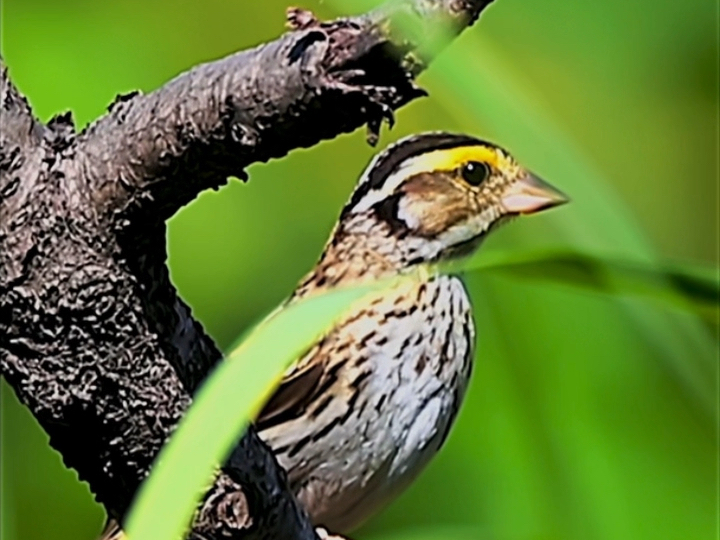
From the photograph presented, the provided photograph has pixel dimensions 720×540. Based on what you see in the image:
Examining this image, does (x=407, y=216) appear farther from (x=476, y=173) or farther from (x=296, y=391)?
(x=296, y=391)

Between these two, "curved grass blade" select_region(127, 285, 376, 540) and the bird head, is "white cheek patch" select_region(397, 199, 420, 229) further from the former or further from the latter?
"curved grass blade" select_region(127, 285, 376, 540)

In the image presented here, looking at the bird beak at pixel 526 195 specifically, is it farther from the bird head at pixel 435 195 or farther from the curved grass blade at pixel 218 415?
the curved grass blade at pixel 218 415

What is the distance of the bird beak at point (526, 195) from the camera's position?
1.54m

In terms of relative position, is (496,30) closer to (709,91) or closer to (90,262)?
(709,91)

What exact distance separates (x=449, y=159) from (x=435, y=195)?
4 cm

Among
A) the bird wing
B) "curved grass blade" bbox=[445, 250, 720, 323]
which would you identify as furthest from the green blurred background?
the bird wing

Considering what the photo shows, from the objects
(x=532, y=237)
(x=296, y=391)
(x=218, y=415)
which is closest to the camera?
(x=218, y=415)

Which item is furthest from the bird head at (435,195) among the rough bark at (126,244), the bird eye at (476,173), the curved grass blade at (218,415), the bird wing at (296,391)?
the curved grass blade at (218,415)

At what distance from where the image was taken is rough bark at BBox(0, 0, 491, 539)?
0.78m

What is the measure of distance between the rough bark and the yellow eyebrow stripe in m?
0.75

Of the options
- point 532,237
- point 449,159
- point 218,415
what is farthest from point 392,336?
point 218,415

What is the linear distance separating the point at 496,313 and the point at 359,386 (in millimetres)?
218

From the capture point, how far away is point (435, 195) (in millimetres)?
1647

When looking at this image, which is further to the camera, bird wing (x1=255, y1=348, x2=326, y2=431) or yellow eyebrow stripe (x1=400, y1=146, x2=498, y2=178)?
yellow eyebrow stripe (x1=400, y1=146, x2=498, y2=178)
